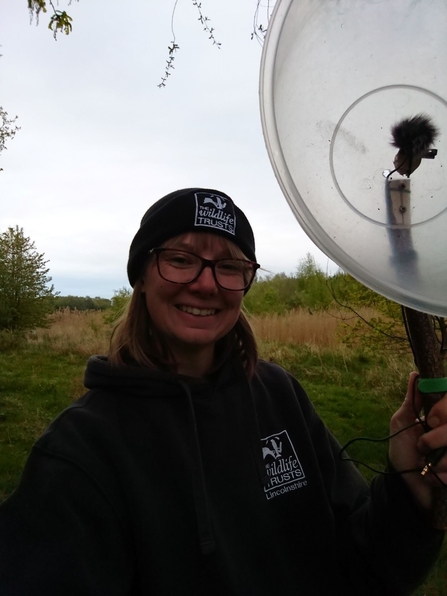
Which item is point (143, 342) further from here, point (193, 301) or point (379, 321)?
point (379, 321)

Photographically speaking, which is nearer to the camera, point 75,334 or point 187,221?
point 187,221

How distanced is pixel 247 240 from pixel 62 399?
634 centimetres

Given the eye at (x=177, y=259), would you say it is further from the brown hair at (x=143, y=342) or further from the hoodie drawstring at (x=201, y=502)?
the hoodie drawstring at (x=201, y=502)

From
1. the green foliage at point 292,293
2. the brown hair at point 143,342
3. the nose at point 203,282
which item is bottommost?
the brown hair at point 143,342

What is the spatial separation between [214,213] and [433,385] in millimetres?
833

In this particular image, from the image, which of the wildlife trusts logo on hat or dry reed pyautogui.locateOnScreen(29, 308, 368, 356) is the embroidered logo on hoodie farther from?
dry reed pyautogui.locateOnScreen(29, 308, 368, 356)

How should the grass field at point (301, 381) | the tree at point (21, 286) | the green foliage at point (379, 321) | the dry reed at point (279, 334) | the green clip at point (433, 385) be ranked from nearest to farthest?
the green clip at point (433, 385), the grass field at point (301, 381), the green foliage at point (379, 321), the dry reed at point (279, 334), the tree at point (21, 286)

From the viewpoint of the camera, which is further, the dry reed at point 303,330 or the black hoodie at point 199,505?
the dry reed at point 303,330

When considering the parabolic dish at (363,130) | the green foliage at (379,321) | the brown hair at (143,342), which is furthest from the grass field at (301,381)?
the parabolic dish at (363,130)

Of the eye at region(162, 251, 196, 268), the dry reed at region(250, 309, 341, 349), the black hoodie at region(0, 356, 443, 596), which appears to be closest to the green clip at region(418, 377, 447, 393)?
the black hoodie at region(0, 356, 443, 596)

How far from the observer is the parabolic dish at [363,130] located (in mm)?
961

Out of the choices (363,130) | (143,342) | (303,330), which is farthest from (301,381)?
(363,130)

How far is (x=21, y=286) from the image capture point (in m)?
17.4

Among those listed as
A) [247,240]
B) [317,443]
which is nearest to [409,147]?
[247,240]
